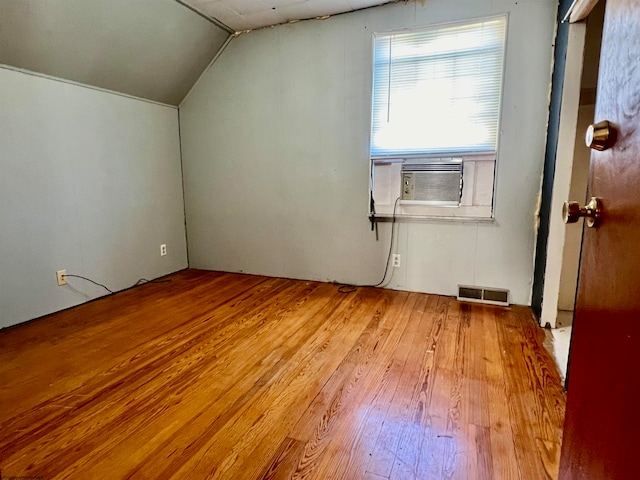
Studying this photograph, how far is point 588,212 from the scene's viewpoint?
2.46 ft

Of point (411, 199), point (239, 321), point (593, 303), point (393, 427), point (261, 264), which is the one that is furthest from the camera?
point (261, 264)

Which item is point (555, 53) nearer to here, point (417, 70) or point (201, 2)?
point (417, 70)

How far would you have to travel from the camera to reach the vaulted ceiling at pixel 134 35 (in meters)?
2.19

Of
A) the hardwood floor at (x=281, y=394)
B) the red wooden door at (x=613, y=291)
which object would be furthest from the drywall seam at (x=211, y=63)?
the red wooden door at (x=613, y=291)

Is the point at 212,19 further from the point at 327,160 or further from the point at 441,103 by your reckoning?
the point at 441,103

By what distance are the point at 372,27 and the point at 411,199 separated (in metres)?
1.44

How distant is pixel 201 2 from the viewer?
2.70 meters

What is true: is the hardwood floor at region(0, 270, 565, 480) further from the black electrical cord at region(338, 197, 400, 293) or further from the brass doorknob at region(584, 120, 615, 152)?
the brass doorknob at region(584, 120, 615, 152)

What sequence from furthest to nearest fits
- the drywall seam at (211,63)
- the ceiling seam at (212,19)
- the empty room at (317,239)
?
1. the drywall seam at (211,63)
2. the ceiling seam at (212,19)
3. the empty room at (317,239)

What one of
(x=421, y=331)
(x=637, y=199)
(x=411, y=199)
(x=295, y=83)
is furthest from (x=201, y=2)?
(x=637, y=199)

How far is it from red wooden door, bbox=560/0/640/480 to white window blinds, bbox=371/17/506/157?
6.66 feet

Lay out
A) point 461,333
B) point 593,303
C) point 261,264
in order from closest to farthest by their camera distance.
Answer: point 593,303 < point 461,333 < point 261,264

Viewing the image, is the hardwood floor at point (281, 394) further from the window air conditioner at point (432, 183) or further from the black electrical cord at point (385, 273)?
the window air conditioner at point (432, 183)

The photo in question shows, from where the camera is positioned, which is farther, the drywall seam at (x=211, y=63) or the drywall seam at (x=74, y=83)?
the drywall seam at (x=211, y=63)
